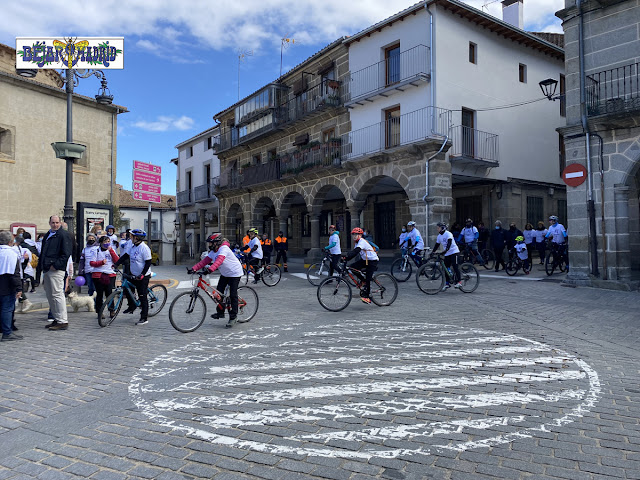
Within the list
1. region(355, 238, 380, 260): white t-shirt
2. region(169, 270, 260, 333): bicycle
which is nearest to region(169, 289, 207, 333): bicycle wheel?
region(169, 270, 260, 333): bicycle

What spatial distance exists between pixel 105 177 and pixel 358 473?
77.9ft

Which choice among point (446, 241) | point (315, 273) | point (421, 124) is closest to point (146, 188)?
point (315, 273)

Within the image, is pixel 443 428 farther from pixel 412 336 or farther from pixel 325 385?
pixel 412 336

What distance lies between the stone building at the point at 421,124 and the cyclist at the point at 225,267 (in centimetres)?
1127

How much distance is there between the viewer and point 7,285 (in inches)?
267

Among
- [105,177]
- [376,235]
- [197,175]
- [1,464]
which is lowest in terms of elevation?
[1,464]

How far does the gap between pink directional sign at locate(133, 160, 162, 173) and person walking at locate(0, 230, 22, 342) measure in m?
7.20

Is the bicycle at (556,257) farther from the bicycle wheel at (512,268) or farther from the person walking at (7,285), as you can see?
the person walking at (7,285)

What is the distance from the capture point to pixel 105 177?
2345 centimetres

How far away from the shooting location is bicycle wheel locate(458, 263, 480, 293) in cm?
1148

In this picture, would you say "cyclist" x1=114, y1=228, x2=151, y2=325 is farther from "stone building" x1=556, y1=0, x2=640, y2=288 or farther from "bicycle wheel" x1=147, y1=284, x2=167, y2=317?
"stone building" x1=556, y1=0, x2=640, y2=288

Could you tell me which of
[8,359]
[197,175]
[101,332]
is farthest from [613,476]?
[197,175]

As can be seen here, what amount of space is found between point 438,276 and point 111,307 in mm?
7179

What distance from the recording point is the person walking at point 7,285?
6.76 m
